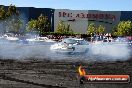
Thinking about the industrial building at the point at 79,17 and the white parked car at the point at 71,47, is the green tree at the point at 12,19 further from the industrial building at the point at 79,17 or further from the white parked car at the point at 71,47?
the white parked car at the point at 71,47

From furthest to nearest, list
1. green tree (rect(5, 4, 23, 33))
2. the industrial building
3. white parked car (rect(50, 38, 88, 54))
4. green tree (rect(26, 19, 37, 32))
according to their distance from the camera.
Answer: the industrial building
green tree (rect(26, 19, 37, 32))
green tree (rect(5, 4, 23, 33))
white parked car (rect(50, 38, 88, 54))

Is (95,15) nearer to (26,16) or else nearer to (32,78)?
(26,16)

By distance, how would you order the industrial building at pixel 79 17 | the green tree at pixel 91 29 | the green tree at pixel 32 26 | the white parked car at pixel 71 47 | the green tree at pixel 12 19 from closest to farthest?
the white parked car at pixel 71 47 < the green tree at pixel 12 19 < the green tree at pixel 32 26 < the green tree at pixel 91 29 < the industrial building at pixel 79 17

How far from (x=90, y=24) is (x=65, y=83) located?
360 feet

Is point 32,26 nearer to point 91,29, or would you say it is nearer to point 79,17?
point 91,29

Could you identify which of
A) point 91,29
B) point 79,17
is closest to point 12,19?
point 91,29

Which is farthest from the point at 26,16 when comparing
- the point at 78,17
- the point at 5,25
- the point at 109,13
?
the point at 5,25

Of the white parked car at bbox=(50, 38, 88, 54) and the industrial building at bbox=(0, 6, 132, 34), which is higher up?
the industrial building at bbox=(0, 6, 132, 34)

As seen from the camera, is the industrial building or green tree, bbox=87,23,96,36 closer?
green tree, bbox=87,23,96,36

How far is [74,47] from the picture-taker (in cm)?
2798

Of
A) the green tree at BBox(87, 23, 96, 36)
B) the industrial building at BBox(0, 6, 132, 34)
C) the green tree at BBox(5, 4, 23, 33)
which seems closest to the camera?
the green tree at BBox(5, 4, 23, 33)

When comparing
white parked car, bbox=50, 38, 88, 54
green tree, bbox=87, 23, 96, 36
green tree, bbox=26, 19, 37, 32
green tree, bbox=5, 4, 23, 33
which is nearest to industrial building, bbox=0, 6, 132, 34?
green tree, bbox=87, 23, 96, 36

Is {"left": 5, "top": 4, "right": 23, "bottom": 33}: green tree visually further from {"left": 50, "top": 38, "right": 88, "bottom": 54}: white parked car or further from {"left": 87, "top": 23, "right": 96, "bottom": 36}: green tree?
{"left": 50, "top": 38, "right": 88, "bottom": 54}: white parked car

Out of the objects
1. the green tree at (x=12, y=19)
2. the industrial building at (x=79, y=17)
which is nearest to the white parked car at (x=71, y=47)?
the green tree at (x=12, y=19)
